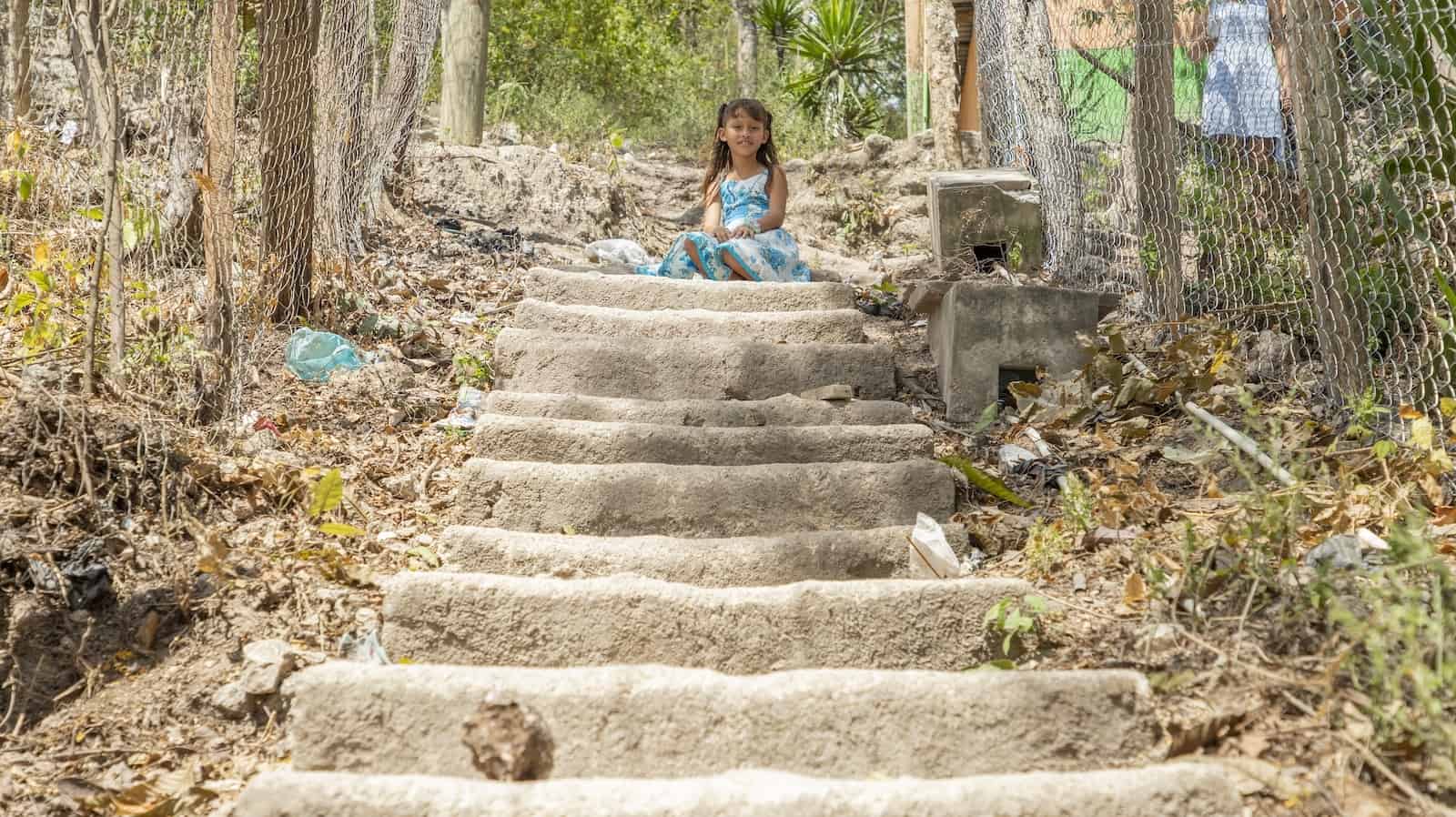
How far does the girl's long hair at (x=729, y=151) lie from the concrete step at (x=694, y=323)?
1121 mm

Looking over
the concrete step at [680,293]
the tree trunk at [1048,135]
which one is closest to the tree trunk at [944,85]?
the tree trunk at [1048,135]

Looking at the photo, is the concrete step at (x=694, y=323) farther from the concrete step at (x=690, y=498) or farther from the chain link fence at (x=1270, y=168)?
the chain link fence at (x=1270, y=168)

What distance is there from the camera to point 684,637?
226 cm

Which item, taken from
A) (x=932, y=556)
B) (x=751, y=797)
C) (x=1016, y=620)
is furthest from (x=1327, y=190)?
(x=751, y=797)

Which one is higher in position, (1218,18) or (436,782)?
(1218,18)

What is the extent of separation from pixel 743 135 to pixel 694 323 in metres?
1.26

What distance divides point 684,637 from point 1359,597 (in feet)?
3.96

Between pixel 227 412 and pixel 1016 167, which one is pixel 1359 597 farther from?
pixel 1016 167

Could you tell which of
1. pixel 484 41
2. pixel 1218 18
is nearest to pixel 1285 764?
pixel 1218 18

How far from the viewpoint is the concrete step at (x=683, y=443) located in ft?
10.0

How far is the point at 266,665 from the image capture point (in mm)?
2324

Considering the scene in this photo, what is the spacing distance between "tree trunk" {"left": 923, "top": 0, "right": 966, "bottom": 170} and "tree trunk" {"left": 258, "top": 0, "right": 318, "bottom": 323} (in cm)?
421

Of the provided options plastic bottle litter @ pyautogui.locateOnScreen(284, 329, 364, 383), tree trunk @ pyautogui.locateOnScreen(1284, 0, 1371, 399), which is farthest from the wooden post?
plastic bottle litter @ pyautogui.locateOnScreen(284, 329, 364, 383)

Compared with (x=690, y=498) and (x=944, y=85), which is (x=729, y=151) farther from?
(x=944, y=85)
